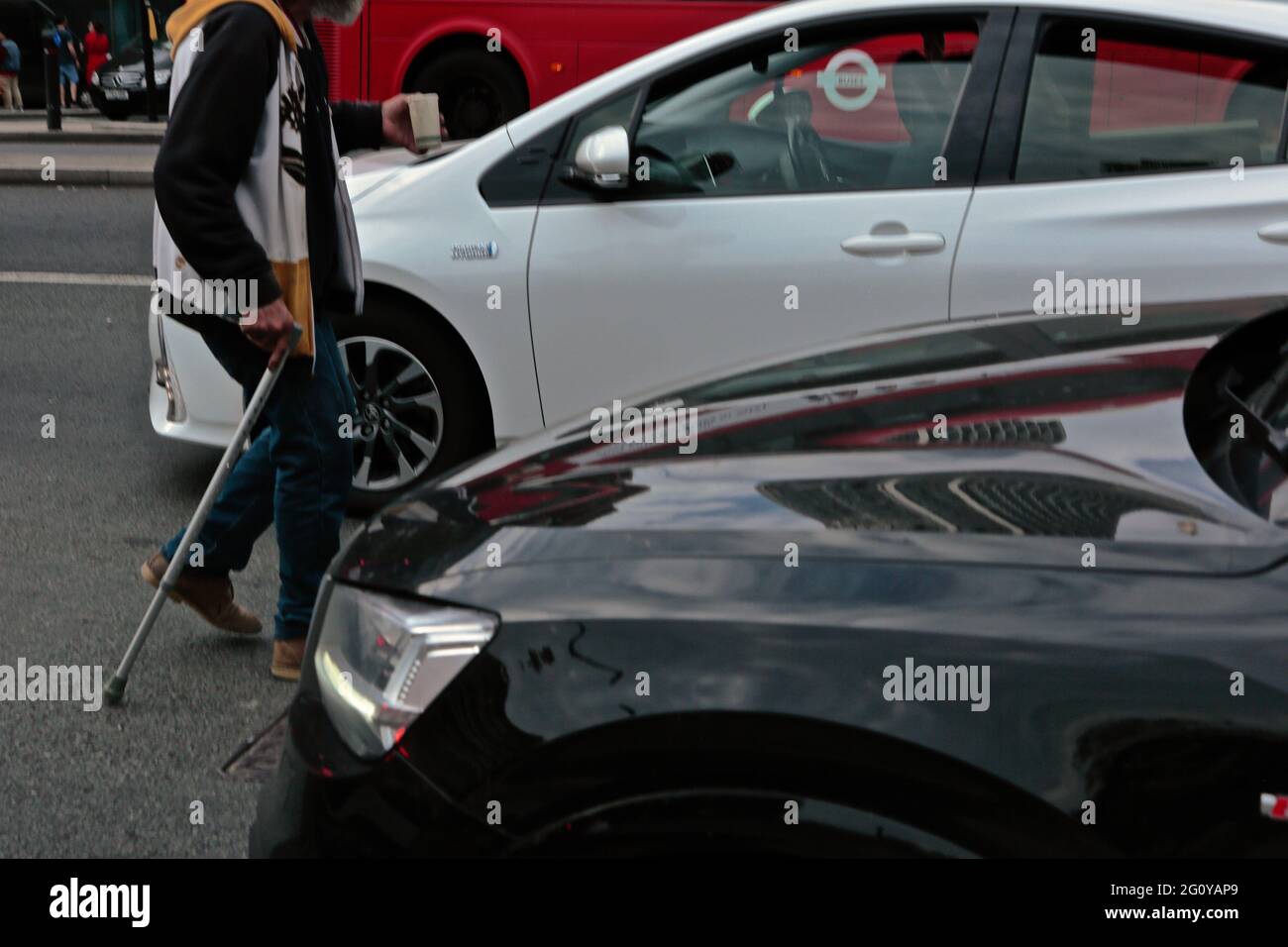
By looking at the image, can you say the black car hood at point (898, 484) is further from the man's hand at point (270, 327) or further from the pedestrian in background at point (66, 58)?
the pedestrian in background at point (66, 58)

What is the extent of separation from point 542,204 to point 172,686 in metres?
1.81

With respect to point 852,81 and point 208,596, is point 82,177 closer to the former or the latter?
point 852,81

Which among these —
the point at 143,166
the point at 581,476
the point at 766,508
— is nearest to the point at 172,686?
the point at 581,476

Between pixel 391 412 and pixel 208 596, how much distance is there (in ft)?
3.81

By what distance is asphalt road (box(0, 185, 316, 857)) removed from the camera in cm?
333

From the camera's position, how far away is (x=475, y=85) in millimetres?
13211

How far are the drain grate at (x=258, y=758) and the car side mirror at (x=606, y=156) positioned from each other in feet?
6.03

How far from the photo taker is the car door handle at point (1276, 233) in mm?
4477

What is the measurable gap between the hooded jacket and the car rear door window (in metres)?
2.04

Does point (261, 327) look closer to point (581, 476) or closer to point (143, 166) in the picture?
point (581, 476)

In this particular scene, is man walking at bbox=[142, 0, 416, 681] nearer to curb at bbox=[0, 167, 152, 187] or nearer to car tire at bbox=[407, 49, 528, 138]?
car tire at bbox=[407, 49, 528, 138]

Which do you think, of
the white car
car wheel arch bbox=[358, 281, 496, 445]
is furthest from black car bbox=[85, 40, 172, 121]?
the white car

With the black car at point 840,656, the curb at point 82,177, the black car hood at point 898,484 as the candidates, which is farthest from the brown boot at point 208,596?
the curb at point 82,177
